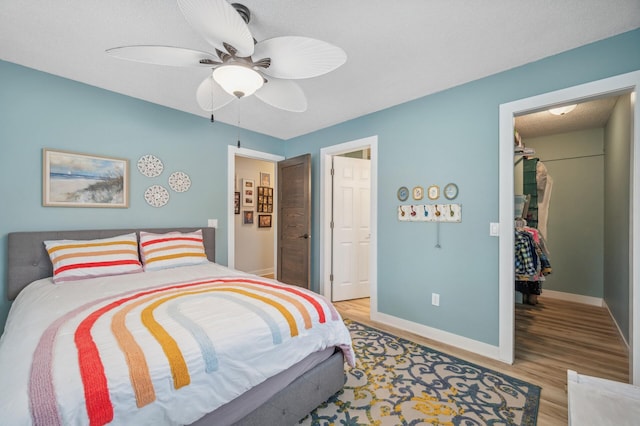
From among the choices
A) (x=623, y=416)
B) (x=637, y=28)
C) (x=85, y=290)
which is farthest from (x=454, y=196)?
(x=85, y=290)

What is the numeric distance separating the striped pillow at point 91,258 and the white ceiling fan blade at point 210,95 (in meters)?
1.50

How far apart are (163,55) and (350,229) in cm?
310

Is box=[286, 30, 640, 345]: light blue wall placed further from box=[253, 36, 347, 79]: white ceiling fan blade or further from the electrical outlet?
box=[253, 36, 347, 79]: white ceiling fan blade

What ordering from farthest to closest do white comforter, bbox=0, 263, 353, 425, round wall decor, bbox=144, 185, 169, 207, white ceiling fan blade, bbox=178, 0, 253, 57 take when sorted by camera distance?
1. round wall decor, bbox=144, 185, 169, 207
2. white ceiling fan blade, bbox=178, 0, 253, 57
3. white comforter, bbox=0, 263, 353, 425

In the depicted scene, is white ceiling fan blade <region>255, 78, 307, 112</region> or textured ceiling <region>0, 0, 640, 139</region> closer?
textured ceiling <region>0, 0, 640, 139</region>

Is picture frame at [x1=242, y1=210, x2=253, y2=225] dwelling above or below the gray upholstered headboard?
above

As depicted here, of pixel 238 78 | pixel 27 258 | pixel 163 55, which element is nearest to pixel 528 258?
pixel 238 78

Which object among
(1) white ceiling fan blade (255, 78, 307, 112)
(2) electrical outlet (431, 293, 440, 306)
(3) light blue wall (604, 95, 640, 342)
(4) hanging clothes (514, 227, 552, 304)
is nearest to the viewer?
(1) white ceiling fan blade (255, 78, 307, 112)

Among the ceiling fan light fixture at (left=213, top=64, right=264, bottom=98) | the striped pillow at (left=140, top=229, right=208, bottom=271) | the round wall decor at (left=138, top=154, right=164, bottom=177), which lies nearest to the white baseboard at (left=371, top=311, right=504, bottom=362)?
the striped pillow at (left=140, top=229, right=208, bottom=271)

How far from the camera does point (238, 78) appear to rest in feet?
5.17

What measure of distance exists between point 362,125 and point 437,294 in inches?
83.8

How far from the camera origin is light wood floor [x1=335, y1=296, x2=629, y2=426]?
1.94 metres

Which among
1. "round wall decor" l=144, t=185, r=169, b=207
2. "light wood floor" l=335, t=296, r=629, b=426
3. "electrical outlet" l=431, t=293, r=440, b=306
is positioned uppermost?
"round wall decor" l=144, t=185, r=169, b=207

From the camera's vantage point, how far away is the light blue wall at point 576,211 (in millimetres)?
3814
